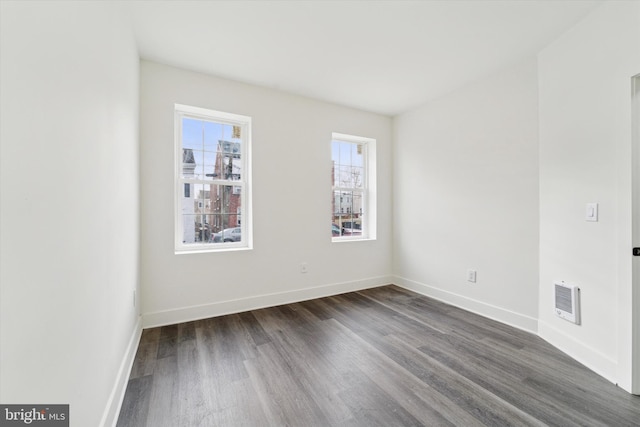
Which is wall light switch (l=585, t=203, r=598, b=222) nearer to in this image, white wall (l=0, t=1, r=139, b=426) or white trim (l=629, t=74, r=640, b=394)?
white trim (l=629, t=74, r=640, b=394)

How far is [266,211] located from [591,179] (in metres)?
2.95

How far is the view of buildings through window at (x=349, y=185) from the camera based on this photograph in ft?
12.8

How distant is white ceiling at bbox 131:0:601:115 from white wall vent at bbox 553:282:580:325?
212 cm

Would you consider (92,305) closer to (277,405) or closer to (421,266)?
(277,405)

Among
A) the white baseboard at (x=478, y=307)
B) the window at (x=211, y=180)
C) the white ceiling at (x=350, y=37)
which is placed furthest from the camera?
the window at (x=211, y=180)

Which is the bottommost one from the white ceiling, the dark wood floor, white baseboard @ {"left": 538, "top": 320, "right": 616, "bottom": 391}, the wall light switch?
the dark wood floor

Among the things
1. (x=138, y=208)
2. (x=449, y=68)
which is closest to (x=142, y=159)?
(x=138, y=208)

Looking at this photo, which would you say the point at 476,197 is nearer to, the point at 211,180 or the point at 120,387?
the point at 211,180

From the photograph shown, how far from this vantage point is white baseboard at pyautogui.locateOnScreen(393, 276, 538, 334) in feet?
8.35

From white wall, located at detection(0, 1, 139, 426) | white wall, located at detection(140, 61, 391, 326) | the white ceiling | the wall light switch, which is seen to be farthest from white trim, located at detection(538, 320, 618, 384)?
white wall, located at detection(0, 1, 139, 426)

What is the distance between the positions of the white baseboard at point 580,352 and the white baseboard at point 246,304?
2.03m

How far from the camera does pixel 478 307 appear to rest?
296cm

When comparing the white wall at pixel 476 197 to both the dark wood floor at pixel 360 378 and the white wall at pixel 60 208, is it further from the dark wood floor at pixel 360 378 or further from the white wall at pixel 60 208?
the white wall at pixel 60 208

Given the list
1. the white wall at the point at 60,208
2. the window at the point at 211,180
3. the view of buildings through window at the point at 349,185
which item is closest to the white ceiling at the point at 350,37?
the window at the point at 211,180
